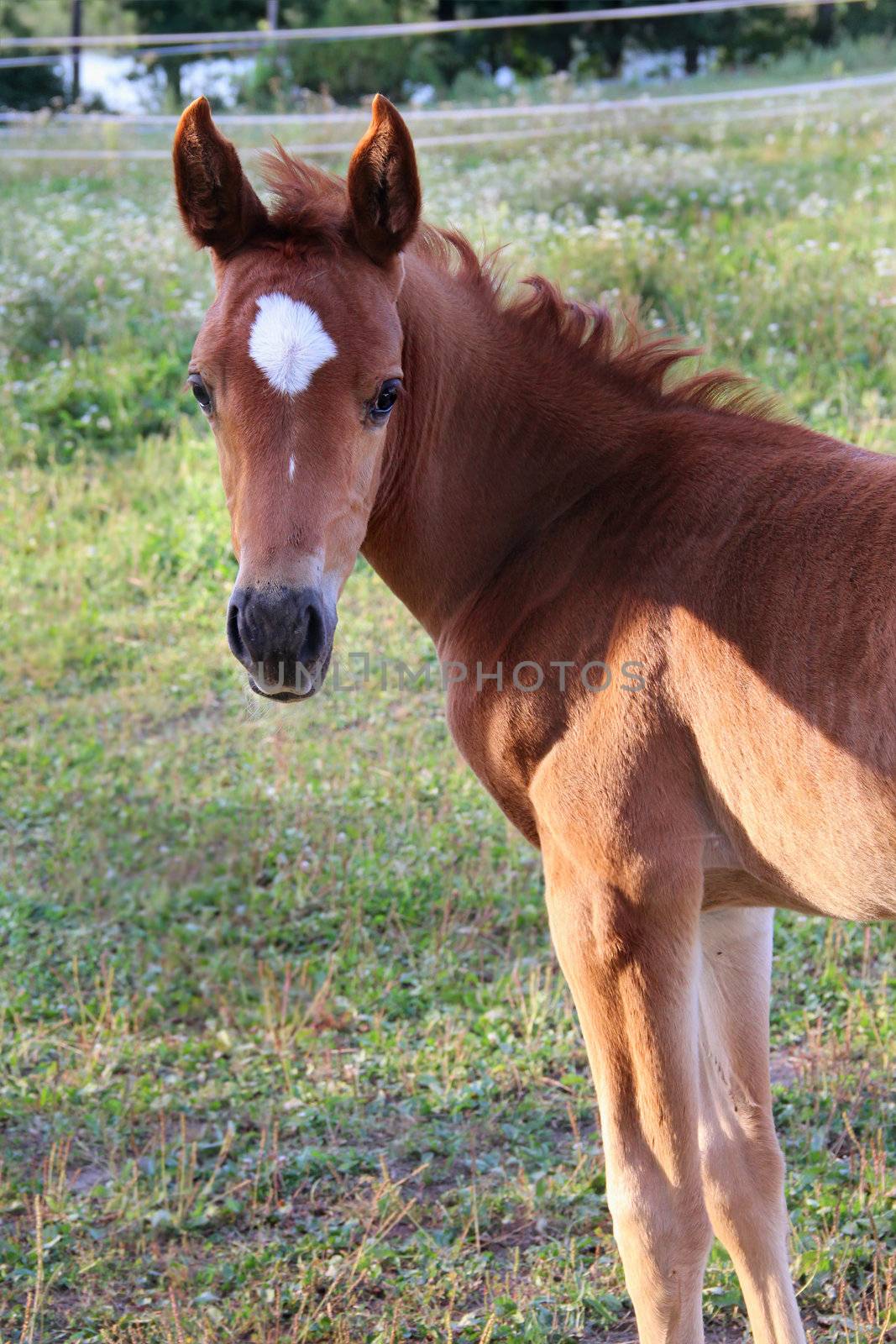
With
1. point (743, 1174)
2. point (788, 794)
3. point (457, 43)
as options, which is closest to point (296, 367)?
point (788, 794)

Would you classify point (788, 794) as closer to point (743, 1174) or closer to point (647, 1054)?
point (647, 1054)

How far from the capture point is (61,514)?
25.3ft

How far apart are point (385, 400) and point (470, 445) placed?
417 mm

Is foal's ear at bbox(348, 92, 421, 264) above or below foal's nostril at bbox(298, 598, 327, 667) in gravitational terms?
above

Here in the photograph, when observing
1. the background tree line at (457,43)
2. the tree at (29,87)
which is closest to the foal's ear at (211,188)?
the background tree line at (457,43)

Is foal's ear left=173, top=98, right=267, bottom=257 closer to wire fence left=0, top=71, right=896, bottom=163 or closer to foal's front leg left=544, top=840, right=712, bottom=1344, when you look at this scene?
foal's front leg left=544, top=840, right=712, bottom=1344

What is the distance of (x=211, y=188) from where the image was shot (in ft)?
8.74

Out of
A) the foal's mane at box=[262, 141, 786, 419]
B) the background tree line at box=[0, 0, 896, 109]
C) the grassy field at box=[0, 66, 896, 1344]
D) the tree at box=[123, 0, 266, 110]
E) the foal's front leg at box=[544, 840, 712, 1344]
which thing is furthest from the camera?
the tree at box=[123, 0, 266, 110]

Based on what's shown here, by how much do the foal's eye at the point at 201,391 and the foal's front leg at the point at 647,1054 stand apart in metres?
1.16

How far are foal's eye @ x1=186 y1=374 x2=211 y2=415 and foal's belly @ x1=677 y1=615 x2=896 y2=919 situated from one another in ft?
3.68

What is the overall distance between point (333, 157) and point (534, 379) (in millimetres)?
10993

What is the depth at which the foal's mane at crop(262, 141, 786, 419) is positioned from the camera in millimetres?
2703

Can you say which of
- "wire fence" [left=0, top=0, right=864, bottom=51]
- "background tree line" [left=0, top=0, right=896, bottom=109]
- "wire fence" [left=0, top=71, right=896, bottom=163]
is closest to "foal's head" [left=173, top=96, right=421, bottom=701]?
"wire fence" [left=0, top=0, right=864, bottom=51]

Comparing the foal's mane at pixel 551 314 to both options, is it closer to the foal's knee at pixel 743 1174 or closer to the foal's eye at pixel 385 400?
the foal's eye at pixel 385 400
